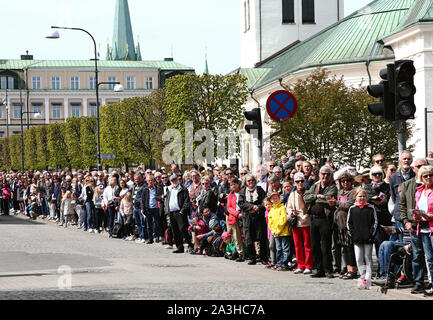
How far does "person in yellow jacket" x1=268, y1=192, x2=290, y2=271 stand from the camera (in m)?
15.5

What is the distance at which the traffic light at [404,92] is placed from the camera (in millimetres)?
12328

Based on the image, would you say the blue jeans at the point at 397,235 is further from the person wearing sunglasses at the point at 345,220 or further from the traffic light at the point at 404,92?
the traffic light at the point at 404,92

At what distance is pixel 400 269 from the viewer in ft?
41.4

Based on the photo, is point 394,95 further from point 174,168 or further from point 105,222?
point 105,222

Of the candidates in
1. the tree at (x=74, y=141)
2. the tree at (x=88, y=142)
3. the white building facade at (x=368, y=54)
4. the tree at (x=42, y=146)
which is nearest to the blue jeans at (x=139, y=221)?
the white building facade at (x=368, y=54)

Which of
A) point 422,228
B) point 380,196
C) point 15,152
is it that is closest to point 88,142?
point 15,152

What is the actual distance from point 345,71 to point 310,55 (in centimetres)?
679

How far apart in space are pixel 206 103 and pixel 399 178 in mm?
38227

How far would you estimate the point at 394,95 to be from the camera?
12.4m

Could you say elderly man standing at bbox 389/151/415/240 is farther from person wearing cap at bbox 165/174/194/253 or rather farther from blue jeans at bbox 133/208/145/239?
blue jeans at bbox 133/208/145/239

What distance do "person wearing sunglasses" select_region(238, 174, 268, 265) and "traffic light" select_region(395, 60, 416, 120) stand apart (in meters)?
4.90

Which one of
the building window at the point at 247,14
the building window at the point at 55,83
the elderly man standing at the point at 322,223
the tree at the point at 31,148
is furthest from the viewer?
the building window at the point at 55,83

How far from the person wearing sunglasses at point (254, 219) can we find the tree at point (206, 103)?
33062mm

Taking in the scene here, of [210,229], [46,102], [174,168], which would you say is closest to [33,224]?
[174,168]
